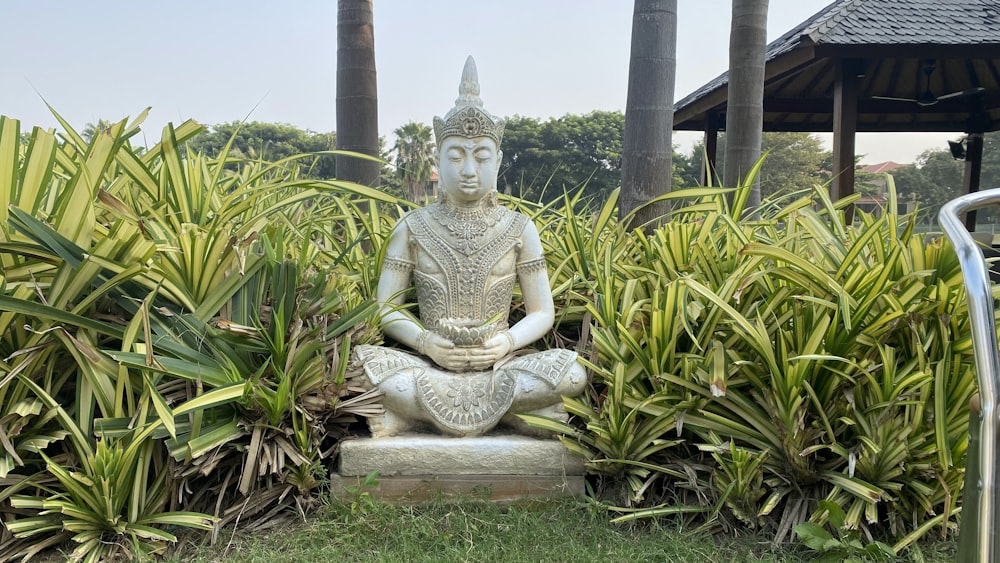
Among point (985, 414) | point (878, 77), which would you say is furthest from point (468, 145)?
point (878, 77)

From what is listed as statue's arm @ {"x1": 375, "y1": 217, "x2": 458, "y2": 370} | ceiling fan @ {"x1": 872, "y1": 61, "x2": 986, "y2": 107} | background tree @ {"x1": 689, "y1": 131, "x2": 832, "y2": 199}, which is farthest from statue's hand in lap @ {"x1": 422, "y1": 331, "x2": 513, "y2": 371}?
background tree @ {"x1": 689, "y1": 131, "x2": 832, "y2": 199}

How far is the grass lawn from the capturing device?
2184mm

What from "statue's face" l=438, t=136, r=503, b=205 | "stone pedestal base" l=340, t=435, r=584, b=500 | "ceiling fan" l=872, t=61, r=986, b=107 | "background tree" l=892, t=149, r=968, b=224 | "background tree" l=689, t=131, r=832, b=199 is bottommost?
"stone pedestal base" l=340, t=435, r=584, b=500

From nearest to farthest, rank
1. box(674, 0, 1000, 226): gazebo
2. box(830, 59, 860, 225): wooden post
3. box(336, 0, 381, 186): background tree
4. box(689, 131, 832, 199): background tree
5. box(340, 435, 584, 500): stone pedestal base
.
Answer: box(340, 435, 584, 500): stone pedestal base
box(336, 0, 381, 186): background tree
box(674, 0, 1000, 226): gazebo
box(830, 59, 860, 225): wooden post
box(689, 131, 832, 199): background tree

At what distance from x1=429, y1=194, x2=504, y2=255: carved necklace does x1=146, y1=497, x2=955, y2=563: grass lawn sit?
43.6 inches

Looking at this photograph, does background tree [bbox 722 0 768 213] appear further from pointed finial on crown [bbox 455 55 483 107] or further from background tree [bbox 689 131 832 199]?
background tree [bbox 689 131 832 199]

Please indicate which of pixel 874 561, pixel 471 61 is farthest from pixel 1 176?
pixel 874 561

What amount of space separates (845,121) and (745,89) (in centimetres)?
258

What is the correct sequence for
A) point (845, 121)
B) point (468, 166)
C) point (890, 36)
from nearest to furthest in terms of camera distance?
1. point (468, 166)
2. point (890, 36)
3. point (845, 121)

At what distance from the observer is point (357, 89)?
15.9ft

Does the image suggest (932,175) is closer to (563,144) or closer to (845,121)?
(563,144)

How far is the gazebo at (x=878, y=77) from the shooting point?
621 cm

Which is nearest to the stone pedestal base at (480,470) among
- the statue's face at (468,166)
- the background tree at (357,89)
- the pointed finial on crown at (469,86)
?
the statue's face at (468,166)

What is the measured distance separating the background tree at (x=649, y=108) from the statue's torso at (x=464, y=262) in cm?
177
